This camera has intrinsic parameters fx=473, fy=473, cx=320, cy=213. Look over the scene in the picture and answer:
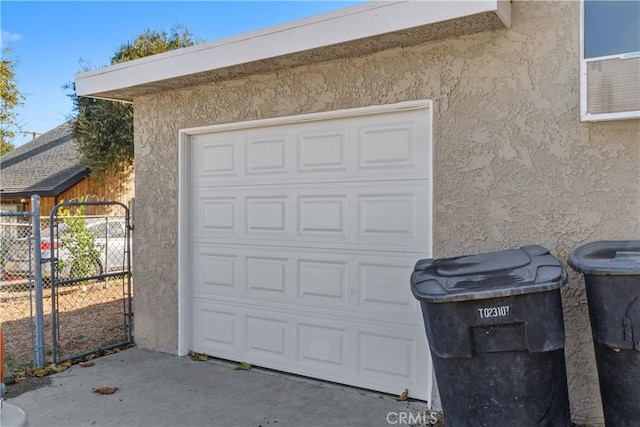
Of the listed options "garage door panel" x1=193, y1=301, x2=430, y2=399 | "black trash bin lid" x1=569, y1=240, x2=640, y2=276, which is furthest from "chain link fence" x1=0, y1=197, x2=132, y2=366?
"black trash bin lid" x1=569, y1=240, x2=640, y2=276

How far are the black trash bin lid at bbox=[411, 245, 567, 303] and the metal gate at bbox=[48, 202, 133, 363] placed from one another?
436 centimetres

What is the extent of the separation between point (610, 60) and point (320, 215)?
2790 mm

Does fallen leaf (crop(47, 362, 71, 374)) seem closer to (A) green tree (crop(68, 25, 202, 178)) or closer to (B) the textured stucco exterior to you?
(B) the textured stucco exterior

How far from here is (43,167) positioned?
18.5 metres

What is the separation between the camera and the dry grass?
6.38 metres

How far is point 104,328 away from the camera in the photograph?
731 cm

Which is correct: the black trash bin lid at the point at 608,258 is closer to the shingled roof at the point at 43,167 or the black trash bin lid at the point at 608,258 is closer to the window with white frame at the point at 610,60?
the window with white frame at the point at 610,60

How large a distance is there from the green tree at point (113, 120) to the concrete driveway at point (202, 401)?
39.0 ft

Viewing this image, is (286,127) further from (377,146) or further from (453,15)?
(453,15)

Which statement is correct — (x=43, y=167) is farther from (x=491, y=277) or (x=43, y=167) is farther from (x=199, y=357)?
(x=491, y=277)

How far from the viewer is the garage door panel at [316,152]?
4.36 metres

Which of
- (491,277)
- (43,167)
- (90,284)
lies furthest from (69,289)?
(491,277)

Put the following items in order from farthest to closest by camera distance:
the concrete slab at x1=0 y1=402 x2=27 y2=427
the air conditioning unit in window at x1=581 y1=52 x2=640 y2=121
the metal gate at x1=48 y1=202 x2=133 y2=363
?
the metal gate at x1=48 y1=202 x2=133 y2=363, the air conditioning unit in window at x1=581 y1=52 x2=640 y2=121, the concrete slab at x1=0 y1=402 x2=27 y2=427

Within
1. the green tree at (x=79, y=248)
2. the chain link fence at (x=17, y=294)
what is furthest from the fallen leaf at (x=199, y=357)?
the green tree at (x=79, y=248)
